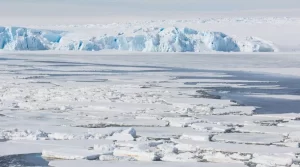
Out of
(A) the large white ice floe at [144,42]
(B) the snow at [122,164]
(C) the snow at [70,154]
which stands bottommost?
(B) the snow at [122,164]

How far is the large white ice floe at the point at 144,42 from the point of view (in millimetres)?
47406

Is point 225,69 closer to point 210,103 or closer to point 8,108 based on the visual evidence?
point 210,103

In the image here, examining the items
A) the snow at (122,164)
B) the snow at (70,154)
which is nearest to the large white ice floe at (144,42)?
the snow at (70,154)

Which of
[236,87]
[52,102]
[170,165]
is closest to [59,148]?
[170,165]

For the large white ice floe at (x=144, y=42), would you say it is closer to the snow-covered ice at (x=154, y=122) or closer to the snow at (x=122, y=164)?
the snow-covered ice at (x=154, y=122)

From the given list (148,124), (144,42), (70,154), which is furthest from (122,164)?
(144,42)

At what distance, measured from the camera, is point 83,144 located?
306 inches

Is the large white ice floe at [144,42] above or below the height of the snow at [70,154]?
above

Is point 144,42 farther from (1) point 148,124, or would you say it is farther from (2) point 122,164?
(2) point 122,164

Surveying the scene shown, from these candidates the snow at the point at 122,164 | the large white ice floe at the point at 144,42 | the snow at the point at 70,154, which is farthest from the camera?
the large white ice floe at the point at 144,42

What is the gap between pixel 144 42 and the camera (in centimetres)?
4841

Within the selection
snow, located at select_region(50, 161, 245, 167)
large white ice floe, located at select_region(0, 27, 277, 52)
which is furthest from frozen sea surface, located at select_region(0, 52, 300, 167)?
large white ice floe, located at select_region(0, 27, 277, 52)

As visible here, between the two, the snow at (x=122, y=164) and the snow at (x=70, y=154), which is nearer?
the snow at (x=122, y=164)

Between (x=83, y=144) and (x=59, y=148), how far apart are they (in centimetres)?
45
